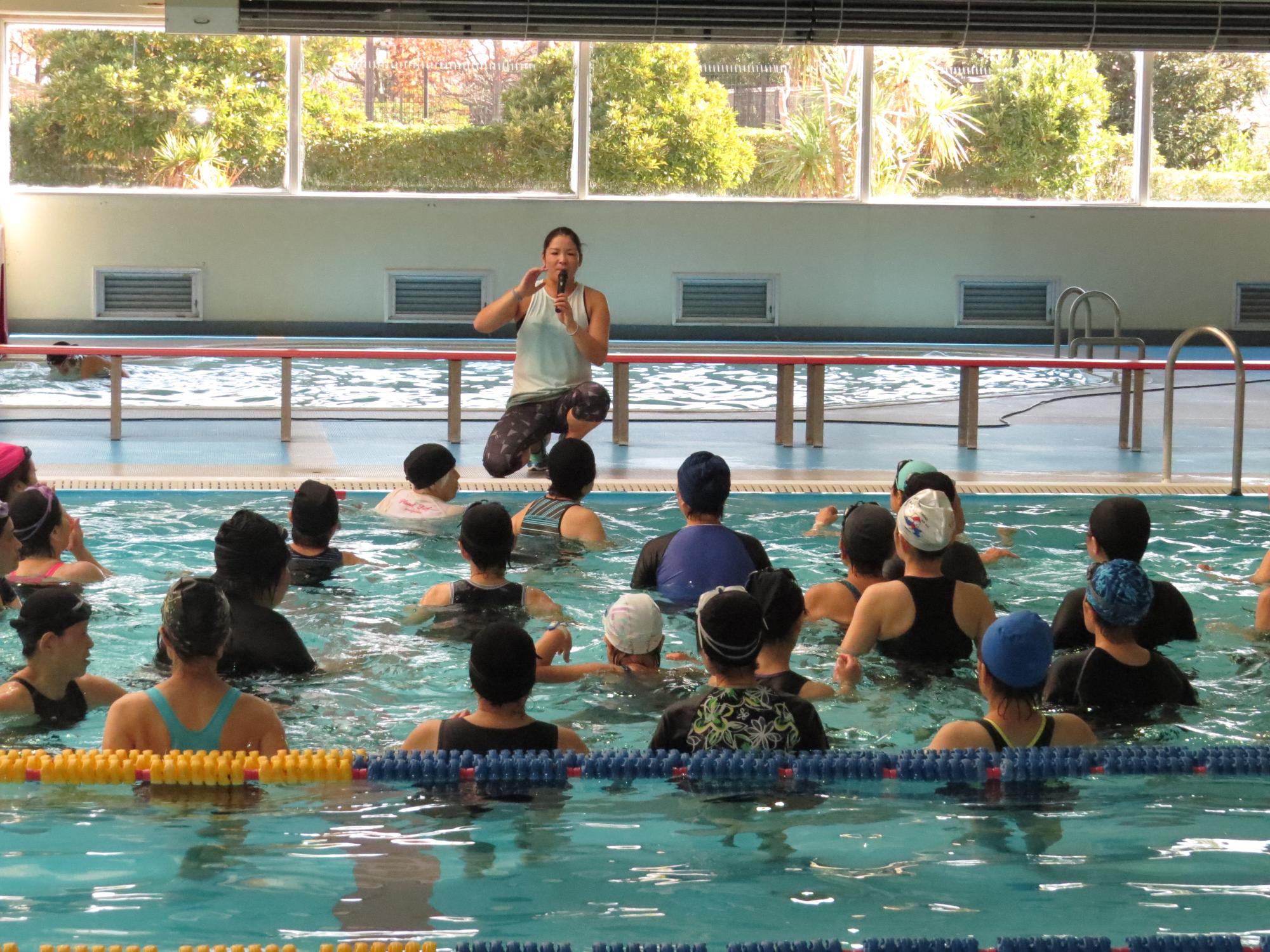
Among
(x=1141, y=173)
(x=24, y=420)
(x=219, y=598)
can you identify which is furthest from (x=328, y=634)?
(x=1141, y=173)

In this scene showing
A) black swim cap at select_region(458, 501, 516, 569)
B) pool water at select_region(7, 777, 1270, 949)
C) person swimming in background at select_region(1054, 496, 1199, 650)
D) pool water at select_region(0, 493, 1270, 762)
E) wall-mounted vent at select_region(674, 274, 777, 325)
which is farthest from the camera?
wall-mounted vent at select_region(674, 274, 777, 325)

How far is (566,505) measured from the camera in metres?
7.05

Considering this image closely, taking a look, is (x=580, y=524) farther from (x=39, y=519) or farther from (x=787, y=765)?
(x=787, y=765)

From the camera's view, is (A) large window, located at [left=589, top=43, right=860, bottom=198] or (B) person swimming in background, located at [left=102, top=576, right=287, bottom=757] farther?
(A) large window, located at [left=589, top=43, right=860, bottom=198]

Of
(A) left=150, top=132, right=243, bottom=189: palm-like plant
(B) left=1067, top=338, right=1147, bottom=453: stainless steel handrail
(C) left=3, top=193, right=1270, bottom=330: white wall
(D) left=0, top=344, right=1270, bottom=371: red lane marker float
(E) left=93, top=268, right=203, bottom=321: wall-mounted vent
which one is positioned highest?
(A) left=150, top=132, right=243, bottom=189: palm-like plant

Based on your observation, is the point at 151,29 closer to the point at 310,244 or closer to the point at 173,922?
the point at 310,244

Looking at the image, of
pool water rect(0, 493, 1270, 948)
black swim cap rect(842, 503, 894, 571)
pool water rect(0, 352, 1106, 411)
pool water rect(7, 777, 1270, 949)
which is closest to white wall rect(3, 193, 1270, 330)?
pool water rect(0, 352, 1106, 411)

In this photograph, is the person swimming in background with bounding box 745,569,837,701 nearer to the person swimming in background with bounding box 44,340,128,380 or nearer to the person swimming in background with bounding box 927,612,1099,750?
the person swimming in background with bounding box 927,612,1099,750

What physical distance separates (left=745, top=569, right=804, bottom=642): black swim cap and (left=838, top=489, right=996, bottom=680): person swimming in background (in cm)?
65

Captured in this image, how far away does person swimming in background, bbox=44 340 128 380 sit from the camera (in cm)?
1397

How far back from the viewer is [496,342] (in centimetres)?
1798

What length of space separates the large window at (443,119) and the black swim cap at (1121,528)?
1443 cm

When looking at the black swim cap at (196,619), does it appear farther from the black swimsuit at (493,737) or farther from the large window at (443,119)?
the large window at (443,119)

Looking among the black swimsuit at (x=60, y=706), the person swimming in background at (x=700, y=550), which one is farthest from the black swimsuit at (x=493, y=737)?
the person swimming in background at (x=700, y=550)
